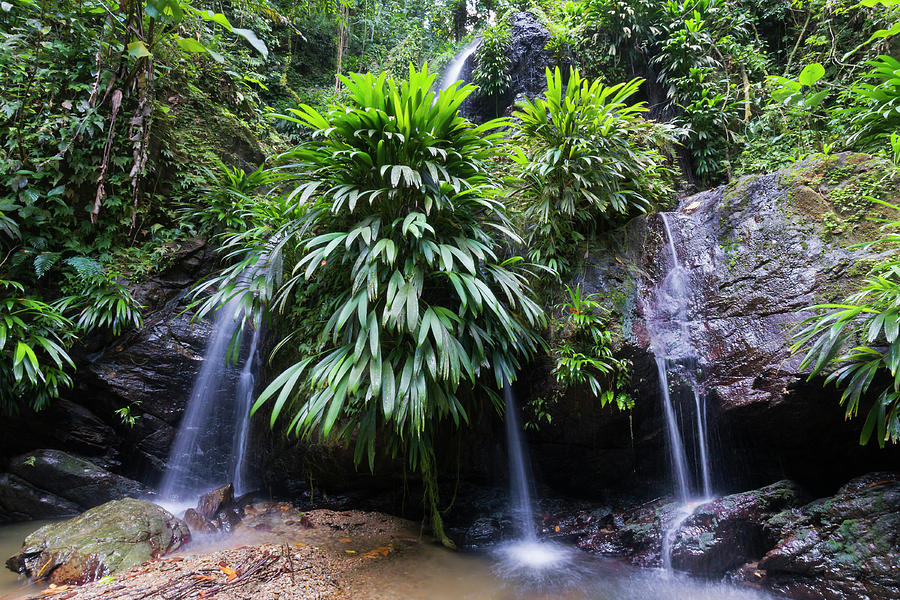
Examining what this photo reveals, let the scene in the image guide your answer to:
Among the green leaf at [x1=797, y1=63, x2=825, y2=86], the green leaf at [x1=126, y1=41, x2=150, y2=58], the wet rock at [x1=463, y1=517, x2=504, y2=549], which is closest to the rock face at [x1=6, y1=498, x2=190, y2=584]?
the wet rock at [x1=463, y1=517, x2=504, y2=549]

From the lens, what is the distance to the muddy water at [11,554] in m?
2.42

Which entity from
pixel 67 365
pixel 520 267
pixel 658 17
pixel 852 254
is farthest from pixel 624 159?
pixel 67 365

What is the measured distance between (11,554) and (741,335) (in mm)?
5378

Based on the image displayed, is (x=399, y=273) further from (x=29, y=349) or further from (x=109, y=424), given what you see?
(x=109, y=424)

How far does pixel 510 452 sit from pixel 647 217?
2452 mm

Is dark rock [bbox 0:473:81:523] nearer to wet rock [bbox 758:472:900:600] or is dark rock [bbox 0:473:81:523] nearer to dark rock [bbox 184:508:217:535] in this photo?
dark rock [bbox 184:508:217:535]

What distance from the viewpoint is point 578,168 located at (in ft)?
11.7

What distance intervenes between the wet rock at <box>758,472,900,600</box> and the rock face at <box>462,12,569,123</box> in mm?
6159

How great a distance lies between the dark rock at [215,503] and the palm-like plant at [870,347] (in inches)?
169

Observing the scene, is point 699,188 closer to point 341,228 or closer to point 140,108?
point 341,228

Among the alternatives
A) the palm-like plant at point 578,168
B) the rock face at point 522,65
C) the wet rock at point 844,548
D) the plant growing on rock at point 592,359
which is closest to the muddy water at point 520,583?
the wet rock at point 844,548

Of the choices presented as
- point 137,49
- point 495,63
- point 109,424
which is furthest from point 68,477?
point 495,63

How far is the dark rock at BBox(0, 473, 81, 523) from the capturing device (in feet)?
12.2

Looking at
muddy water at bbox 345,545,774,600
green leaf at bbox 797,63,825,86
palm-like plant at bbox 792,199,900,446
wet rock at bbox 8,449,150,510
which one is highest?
green leaf at bbox 797,63,825,86
